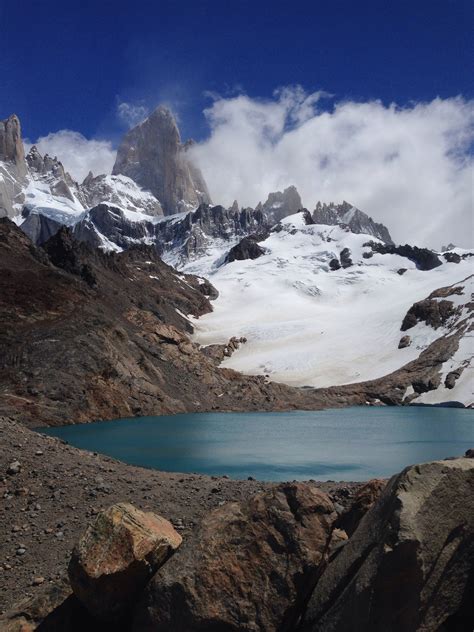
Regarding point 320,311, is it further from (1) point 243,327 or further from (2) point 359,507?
(2) point 359,507

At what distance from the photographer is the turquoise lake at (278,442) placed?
2570 centimetres

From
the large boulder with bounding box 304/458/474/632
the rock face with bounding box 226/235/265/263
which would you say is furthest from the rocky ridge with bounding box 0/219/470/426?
the rock face with bounding box 226/235/265/263

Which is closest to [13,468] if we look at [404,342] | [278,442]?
[278,442]

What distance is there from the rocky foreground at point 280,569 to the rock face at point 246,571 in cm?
1

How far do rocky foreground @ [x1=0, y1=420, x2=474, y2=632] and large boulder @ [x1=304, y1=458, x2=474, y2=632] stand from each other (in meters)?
0.01

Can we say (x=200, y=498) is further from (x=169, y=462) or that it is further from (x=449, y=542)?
(x=169, y=462)

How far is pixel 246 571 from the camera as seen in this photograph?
23.7 feet

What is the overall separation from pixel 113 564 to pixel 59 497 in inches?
217

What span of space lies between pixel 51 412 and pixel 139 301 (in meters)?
57.3

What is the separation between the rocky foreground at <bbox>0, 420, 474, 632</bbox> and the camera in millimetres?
6148

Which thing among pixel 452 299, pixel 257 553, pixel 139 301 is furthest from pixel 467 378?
pixel 257 553

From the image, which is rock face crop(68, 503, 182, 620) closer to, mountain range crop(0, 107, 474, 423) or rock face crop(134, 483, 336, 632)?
rock face crop(134, 483, 336, 632)

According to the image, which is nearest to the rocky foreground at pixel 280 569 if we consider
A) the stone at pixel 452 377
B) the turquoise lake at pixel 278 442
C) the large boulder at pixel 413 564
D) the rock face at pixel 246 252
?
the large boulder at pixel 413 564

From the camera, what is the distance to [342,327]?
119m
